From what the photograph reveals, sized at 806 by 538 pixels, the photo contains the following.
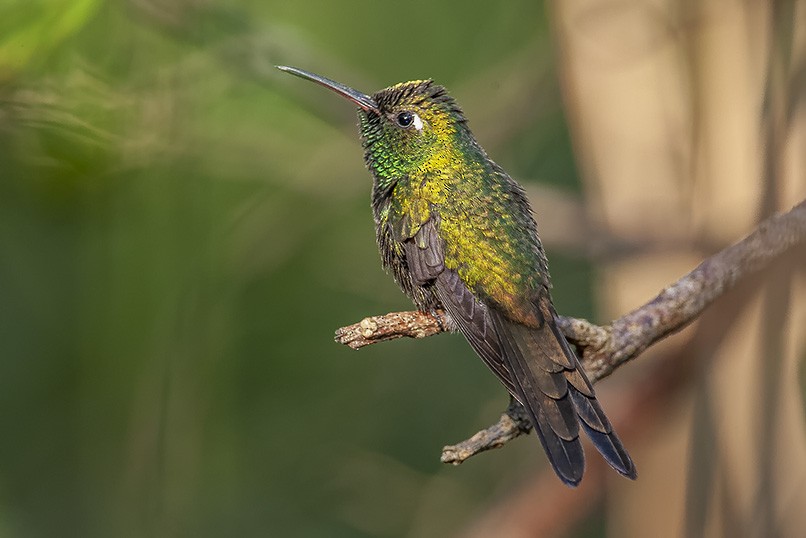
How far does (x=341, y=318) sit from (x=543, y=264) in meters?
2.60

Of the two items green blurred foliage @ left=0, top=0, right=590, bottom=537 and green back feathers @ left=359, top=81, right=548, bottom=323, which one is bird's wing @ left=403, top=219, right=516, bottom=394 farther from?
green blurred foliage @ left=0, top=0, right=590, bottom=537

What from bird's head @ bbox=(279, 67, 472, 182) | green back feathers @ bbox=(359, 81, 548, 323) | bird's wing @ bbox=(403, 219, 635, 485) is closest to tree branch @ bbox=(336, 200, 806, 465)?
bird's wing @ bbox=(403, 219, 635, 485)

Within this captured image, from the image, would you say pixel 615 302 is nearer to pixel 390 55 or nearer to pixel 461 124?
pixel 461 124

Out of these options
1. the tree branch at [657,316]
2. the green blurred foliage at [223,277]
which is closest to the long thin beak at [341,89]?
the green blurred foliage at [223,277]

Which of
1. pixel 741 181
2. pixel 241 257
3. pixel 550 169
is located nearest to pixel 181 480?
pixel 241 257

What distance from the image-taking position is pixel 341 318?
210 inches

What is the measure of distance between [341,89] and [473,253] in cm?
77

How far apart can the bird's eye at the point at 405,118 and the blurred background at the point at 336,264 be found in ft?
1.52

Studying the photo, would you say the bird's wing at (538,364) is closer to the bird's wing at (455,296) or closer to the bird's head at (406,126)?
the bird's wing at (455,296)

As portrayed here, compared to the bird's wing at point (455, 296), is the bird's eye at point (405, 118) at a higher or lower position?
higher

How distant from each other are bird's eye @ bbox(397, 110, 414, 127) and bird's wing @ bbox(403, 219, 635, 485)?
44 centimetres

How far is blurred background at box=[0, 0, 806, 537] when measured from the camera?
9.62 feet

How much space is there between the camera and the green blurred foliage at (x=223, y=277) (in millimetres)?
3359

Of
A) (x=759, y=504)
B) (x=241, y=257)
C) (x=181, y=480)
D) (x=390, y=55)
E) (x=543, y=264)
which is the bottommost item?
(x=759, y=504)
